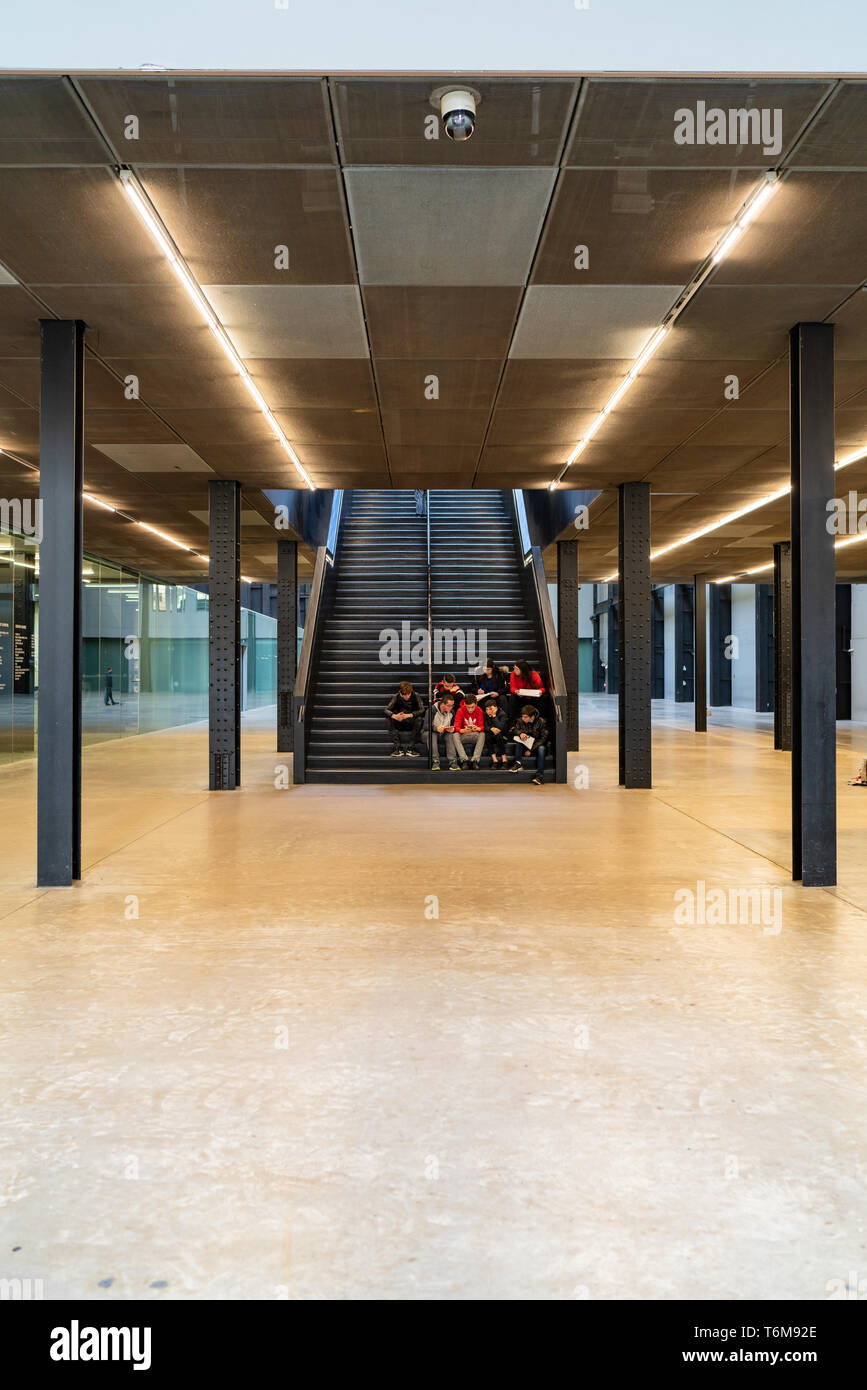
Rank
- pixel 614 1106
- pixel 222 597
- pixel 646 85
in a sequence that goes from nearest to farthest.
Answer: pixel 614 1106 < pixel 646 85 < pixel 222 597

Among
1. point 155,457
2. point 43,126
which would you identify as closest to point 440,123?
point 43,126

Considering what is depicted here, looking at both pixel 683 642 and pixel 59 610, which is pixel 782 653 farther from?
pixel 683 642

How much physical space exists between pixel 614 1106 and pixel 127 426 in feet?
26.2

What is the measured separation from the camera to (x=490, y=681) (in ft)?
44.6

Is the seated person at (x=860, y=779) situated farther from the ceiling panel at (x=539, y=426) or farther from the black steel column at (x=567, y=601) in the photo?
the ceiling panel at (x=539, y=426)

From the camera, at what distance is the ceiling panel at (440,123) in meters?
3.94

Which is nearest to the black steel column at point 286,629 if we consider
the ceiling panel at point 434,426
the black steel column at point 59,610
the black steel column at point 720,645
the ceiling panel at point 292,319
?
the ceiling panel at point 434,426

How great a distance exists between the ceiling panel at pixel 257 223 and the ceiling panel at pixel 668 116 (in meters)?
1.28

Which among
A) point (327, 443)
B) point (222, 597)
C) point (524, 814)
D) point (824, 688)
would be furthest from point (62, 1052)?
point (222, 597)

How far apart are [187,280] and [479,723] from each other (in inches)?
315

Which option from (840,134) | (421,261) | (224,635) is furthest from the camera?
(224,635)

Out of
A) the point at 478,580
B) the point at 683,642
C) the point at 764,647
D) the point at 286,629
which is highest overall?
the point at 478,580
